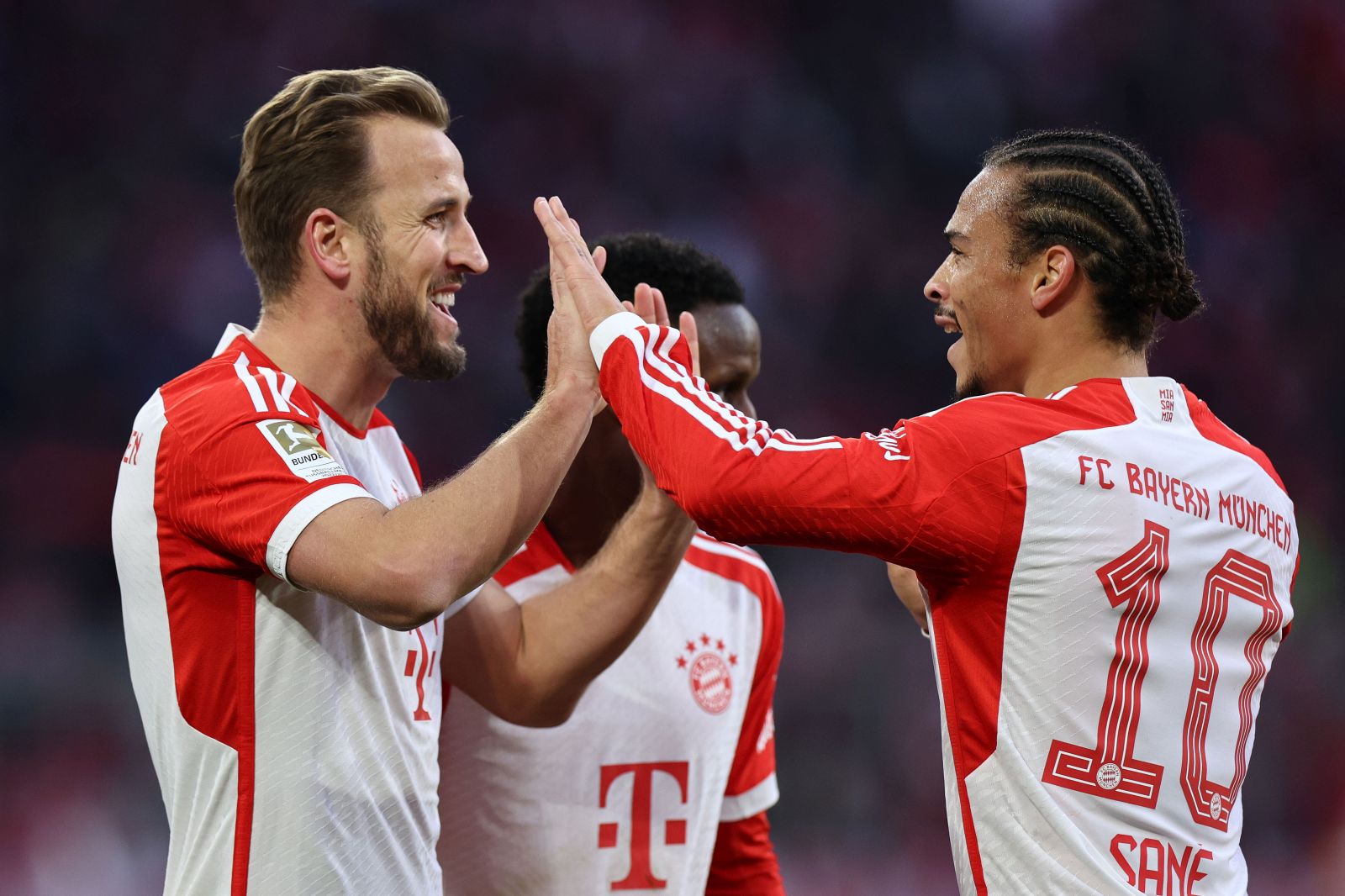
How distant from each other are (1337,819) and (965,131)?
171 inches

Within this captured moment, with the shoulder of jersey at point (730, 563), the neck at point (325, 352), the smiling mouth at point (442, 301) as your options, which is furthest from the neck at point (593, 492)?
the neck at point (325, 352)

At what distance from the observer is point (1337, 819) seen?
22.6 feet

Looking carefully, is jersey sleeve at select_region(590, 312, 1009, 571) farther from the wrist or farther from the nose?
the nose

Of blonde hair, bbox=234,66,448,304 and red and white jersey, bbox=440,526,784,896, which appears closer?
blonde hair, bbox=234,66,448,304

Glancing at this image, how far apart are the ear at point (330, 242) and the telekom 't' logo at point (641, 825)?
129 centimetres

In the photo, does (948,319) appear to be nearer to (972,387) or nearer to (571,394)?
(972,387)

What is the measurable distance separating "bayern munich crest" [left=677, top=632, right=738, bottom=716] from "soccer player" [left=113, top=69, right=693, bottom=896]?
1.37 ft

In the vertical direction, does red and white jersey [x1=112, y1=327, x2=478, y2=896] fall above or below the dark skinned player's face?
below

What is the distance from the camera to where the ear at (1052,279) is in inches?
93.7

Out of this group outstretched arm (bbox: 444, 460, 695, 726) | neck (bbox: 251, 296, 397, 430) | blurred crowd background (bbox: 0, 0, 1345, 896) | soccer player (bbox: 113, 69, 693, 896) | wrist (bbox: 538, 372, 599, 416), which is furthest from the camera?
blurred crowd background (bbox: 0, 0, 1345, 896)

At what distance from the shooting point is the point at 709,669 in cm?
331

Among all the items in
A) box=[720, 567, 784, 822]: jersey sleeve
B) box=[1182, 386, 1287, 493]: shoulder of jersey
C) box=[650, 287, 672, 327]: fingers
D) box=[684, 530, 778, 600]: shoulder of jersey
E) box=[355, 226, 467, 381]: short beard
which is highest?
box=[650, 287, 672, 327]: fingers

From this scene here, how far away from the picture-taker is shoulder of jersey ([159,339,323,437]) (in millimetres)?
2311

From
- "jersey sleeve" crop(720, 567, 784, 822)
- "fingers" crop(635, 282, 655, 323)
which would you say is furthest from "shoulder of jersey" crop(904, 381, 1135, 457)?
"jersey sleeve" crop(720, 567, 784, 822)
